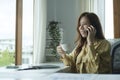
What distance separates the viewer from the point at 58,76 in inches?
24.5

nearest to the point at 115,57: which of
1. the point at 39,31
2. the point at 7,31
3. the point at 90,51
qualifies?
the point at 90,51

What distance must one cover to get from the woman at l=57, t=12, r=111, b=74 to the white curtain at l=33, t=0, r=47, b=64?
224 cm

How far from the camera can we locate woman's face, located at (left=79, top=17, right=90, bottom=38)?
4.66ft

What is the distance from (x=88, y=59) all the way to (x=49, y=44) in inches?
118

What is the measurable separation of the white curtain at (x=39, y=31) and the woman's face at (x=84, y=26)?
7.64 feet

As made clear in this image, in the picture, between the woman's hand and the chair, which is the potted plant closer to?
the chair

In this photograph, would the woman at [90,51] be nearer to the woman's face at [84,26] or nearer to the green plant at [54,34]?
the woman's face at [84,26]

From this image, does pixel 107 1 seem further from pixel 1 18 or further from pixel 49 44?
pixel 1 18

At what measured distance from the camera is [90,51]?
129 centimetres

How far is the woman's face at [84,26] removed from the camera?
1.42 meters

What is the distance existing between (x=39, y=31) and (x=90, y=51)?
2670 millimetres

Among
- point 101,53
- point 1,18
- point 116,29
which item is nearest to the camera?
point 101,53

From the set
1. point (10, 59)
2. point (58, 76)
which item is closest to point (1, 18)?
point (10, 59)

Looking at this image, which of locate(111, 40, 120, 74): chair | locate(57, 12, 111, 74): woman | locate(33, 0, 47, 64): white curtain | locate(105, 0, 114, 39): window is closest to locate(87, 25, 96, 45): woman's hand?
locate(57, 12, 111, 74): woman
